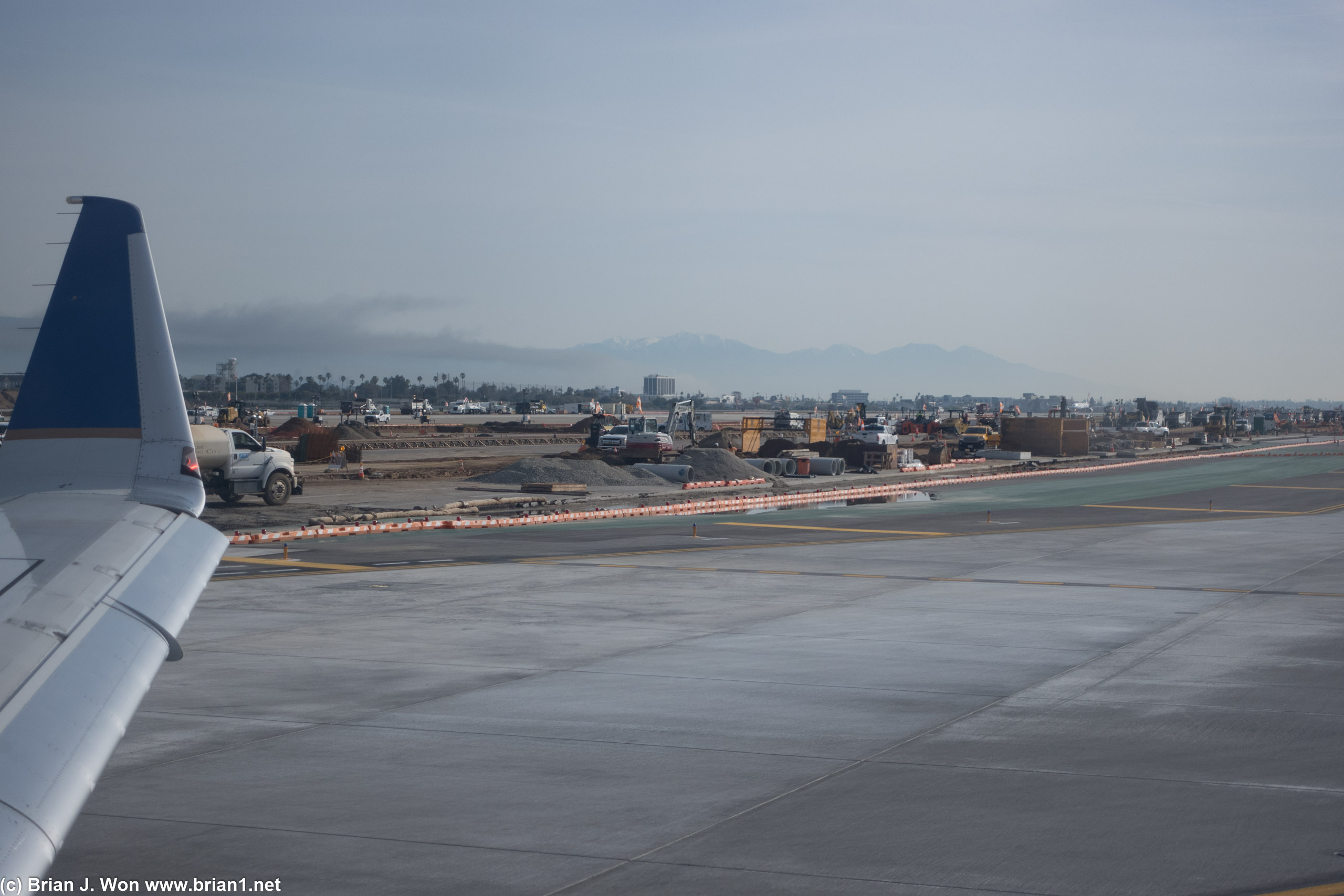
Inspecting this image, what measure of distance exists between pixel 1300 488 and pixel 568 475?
32088mm

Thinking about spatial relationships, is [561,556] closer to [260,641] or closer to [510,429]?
[260,641]

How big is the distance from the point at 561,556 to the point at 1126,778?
17149mm

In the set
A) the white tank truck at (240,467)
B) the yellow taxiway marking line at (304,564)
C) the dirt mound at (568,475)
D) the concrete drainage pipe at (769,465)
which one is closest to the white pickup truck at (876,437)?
the concrete drainage pipe at (769,465)

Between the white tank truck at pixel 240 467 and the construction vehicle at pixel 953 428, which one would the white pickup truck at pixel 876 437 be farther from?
the white tank truck at pixel 240 467

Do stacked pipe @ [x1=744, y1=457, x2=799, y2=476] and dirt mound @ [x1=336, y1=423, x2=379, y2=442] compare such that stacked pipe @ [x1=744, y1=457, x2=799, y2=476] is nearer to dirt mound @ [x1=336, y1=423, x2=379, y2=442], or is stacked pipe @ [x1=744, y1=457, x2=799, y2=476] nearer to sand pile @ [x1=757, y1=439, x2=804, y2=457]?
sand pile @ [x1=757, y1=439, x2=804, y2=457]

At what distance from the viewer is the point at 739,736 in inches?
425

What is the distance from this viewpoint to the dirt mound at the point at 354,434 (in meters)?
84.7

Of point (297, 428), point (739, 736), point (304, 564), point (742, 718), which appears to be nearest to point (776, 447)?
point (297, 428)

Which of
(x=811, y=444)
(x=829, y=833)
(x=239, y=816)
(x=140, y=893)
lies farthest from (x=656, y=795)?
(x=811, y=444)

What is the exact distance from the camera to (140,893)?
273 inches

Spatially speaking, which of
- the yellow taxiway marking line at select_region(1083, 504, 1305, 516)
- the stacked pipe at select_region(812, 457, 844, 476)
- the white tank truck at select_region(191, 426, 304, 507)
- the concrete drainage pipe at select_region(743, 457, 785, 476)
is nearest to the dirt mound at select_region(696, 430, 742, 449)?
the stacked pipe at select_region(812, 457, 844, 476)

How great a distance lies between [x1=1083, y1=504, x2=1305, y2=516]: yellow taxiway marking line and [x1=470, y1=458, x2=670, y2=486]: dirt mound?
17531 millimetres

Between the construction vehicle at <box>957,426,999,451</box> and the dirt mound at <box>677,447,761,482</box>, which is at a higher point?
the construction vehicle at <box>957,426,999,451</box>

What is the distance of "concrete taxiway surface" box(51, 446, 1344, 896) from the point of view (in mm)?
7555
